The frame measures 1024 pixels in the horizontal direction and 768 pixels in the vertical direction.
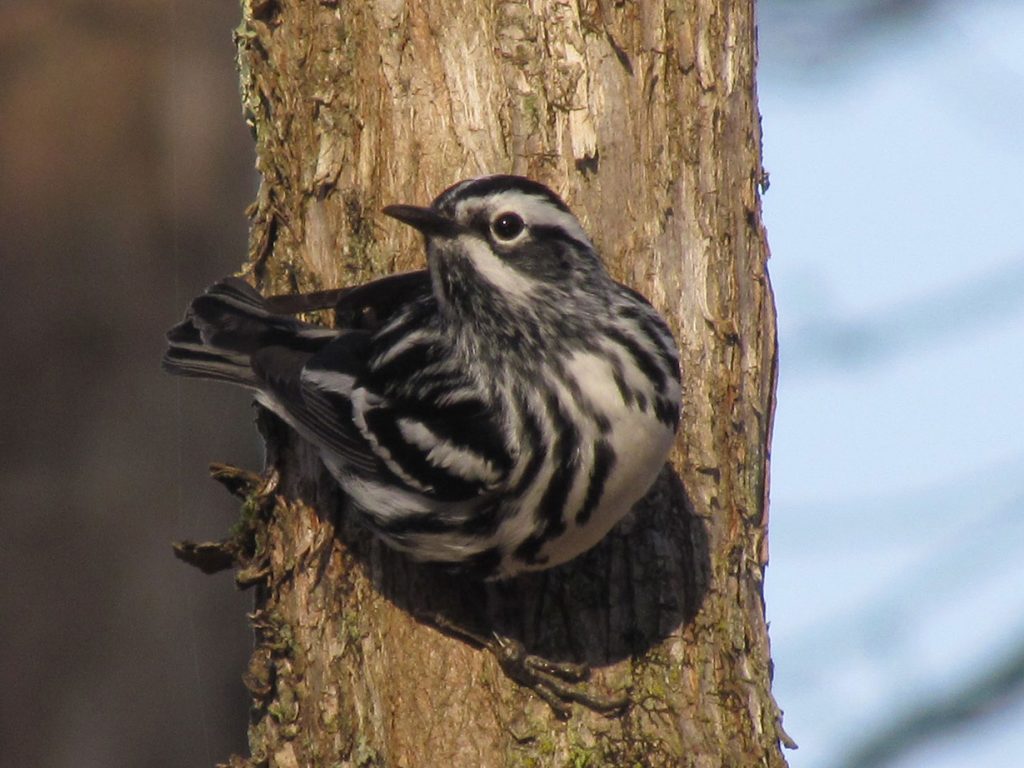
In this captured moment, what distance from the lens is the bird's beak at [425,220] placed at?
359cm

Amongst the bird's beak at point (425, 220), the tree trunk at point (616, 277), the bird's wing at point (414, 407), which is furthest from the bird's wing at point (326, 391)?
the bird's beak at point (425, 220)

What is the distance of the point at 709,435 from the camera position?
415 cm

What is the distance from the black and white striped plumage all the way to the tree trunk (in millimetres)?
242

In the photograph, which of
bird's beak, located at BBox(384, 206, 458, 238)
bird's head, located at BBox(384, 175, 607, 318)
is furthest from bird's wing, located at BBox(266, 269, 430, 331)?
bird's beak, located at BBox(384, 206, 458, 238)

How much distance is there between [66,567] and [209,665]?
0.66 m

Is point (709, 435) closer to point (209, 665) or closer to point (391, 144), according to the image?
point (391, 144)

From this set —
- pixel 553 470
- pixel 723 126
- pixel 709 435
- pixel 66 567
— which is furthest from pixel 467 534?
pixel 66 567

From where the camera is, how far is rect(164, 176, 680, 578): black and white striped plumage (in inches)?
144

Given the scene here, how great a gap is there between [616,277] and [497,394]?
60 centimetres

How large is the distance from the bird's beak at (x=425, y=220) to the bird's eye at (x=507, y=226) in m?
0.10

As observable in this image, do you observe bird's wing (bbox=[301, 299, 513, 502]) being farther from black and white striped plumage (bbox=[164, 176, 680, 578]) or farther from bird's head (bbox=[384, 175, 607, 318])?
bird's head (bbox=[384, 175, 607, 318])

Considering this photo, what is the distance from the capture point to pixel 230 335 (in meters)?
4.12

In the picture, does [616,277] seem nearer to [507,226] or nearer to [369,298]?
[507,226]

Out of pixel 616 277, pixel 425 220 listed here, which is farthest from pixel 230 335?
pixel 616 277
